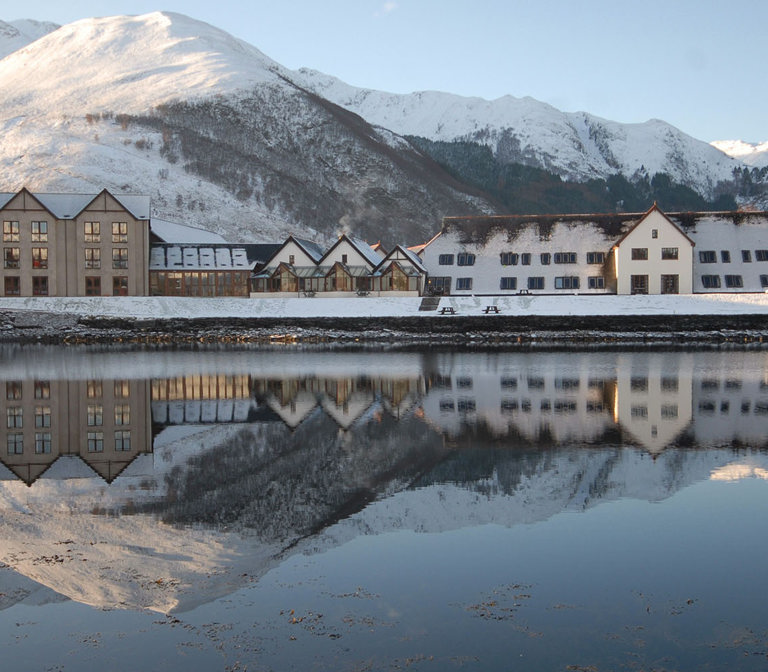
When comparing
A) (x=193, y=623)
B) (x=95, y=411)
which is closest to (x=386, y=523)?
(x=193, y=623)

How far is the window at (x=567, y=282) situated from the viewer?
79.4 m

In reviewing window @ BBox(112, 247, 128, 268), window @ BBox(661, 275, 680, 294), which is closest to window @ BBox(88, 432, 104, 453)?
window @ BBox(112, 247, 128, 268)

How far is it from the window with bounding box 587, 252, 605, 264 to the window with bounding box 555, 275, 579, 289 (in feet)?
8.26

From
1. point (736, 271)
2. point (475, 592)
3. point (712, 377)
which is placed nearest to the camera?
point (475, 592)

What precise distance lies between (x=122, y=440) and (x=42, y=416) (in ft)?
17.8

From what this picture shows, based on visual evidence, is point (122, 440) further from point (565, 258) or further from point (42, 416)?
point (565, 258)

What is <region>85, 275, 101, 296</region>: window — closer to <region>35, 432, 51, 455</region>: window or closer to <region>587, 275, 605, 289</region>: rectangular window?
<region>587, 275, 605, 289</region>: rectangular window

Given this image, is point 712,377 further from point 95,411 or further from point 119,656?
point 119,656

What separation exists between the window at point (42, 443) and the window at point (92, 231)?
6425cm

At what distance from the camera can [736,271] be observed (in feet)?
258

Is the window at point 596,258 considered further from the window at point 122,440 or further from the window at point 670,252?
the window at point 122,440

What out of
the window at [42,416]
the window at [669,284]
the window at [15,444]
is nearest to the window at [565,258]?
the window at [669,284]

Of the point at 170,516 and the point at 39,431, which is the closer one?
the point at 170,516

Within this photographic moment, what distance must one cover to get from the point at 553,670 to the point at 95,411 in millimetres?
20621
